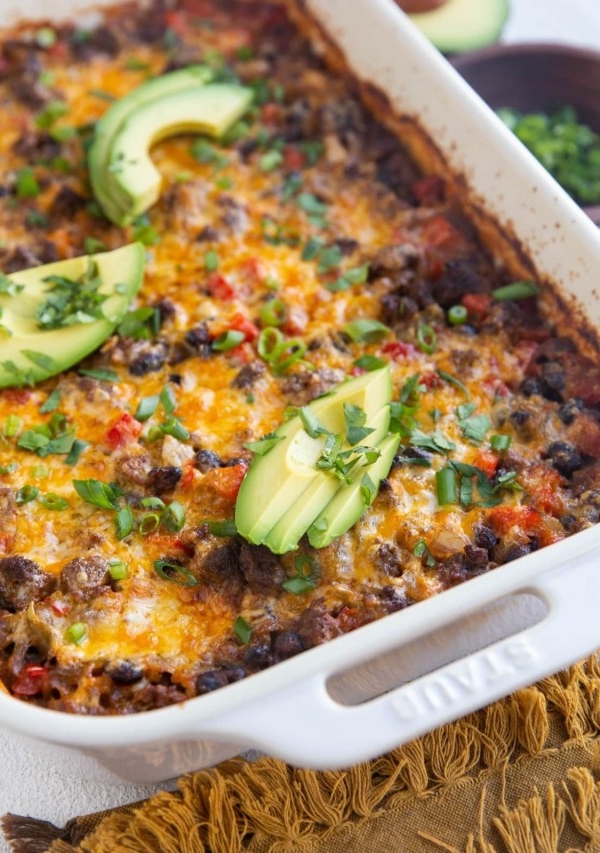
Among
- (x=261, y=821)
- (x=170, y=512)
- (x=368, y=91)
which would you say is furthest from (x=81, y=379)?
(x=368, y=91)

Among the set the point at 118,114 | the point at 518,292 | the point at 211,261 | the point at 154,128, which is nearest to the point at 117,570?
the point at 211,261

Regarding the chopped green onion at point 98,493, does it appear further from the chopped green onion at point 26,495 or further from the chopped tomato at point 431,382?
the chopped tomato at point 431,382

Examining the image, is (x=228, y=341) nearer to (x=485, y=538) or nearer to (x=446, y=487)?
(x=446, y=487)

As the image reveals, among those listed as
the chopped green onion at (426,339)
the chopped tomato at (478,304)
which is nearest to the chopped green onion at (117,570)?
the chopped green onion at (426,339)

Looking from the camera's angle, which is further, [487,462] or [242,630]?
[487,462]

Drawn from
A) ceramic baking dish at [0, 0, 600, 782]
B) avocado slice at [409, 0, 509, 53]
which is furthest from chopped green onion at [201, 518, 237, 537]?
avocado slice at [409, 0, 509, 53]

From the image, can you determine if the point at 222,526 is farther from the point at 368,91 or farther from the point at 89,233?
the point at 368,91

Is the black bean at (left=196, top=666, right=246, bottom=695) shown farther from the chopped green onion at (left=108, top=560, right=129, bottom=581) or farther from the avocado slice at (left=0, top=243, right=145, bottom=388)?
the avocado slice at (left=0, top=243, right=145, bottom=388)
